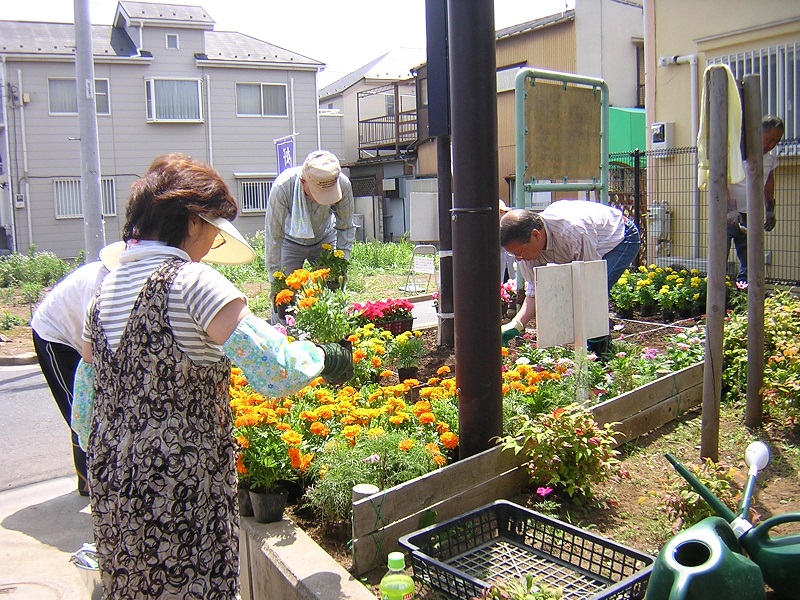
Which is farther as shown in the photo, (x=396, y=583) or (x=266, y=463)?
(x=266, y=463)

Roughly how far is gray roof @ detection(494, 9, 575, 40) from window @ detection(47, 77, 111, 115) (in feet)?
43.1

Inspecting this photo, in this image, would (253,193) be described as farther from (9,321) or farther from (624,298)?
(624,298)

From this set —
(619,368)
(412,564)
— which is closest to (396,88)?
(619,368)

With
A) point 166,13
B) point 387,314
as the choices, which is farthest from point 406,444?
point 166,13

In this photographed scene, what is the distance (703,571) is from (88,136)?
8816mm

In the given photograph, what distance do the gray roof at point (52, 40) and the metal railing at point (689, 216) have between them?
1978cm

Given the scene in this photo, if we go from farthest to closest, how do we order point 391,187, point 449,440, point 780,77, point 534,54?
1. point 391,187
2. point 534,54
3. point 780,77
4. point 449,440

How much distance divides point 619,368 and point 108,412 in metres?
3.43

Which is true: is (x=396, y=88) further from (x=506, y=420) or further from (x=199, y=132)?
(x=506, y=420)

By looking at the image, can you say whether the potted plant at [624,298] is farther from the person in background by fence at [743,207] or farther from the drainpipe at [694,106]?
the drainpipe at [694,106]

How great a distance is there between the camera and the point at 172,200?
2.25 m

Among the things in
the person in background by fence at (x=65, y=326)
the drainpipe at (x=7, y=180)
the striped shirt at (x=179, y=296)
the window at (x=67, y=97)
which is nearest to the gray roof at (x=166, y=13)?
the window at (x=67, y=97)

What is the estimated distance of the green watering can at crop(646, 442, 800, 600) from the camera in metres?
2.05

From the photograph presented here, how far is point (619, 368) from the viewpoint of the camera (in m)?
4.82
